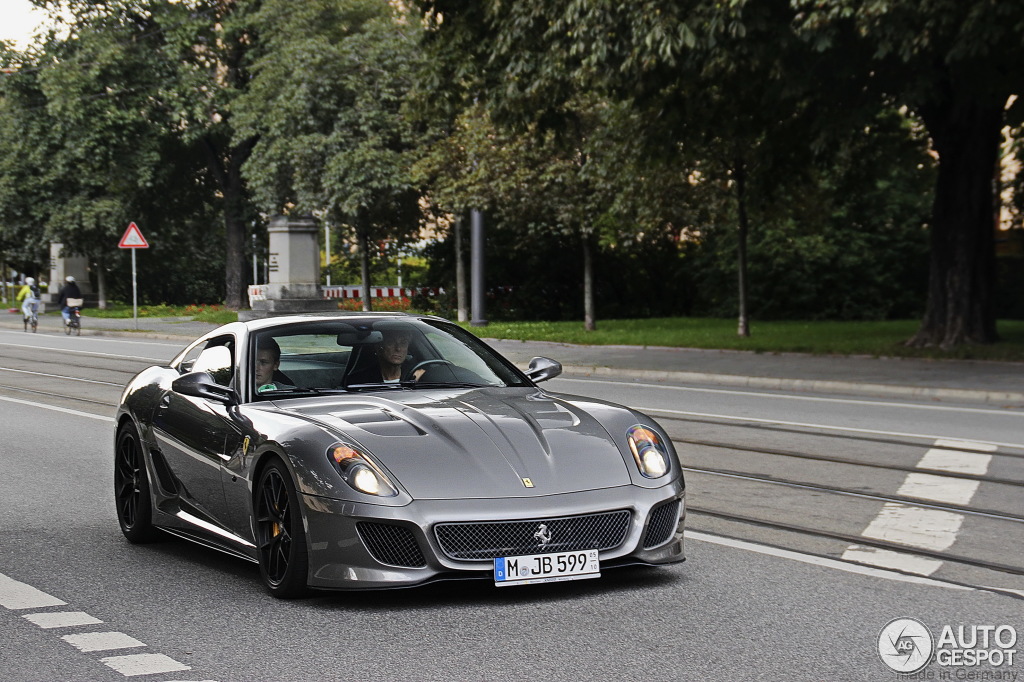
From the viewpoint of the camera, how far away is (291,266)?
42.5 meters

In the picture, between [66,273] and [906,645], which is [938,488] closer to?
[906,645]

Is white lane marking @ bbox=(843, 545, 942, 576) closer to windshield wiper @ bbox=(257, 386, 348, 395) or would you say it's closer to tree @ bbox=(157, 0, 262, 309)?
→ windshield wiper @ bbox=(257, 386, 348, 395)

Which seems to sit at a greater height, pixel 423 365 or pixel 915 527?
pixel 423 365

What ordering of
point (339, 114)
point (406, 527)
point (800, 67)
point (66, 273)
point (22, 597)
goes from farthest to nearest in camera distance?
point (66, 273) < point (339, 114) < point (800, 67) < point (22, 597) < point (406, 527)

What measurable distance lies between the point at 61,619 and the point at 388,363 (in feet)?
7.13

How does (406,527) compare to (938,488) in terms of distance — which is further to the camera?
(938,488)

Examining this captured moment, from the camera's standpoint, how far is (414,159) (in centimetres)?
4075

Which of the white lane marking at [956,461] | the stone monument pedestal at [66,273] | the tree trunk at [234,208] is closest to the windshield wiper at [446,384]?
the white lane marking at [956,461]

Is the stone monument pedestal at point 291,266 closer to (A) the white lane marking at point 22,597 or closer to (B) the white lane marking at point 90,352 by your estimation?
(B) the white lane marking at point 90,352

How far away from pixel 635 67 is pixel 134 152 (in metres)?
34.8

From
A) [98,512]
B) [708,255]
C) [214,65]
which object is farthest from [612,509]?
[214,65]

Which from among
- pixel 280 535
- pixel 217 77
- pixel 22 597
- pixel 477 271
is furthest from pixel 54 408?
pixel 217 77

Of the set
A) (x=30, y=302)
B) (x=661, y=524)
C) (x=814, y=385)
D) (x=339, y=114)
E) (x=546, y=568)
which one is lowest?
(x=814, y=385)

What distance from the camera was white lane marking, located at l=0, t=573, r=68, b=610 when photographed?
6.23 m
